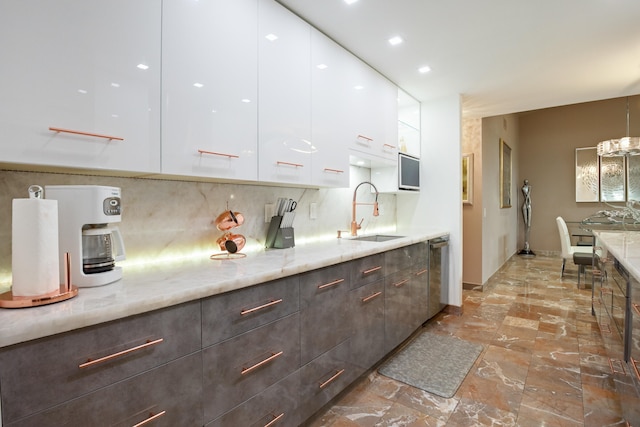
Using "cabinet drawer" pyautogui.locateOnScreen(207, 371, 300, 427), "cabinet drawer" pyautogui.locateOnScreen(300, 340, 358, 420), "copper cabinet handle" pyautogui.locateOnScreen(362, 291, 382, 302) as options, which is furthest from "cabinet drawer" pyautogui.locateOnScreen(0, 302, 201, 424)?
"copper cabinet handle" pyautogui.locateOnScreen(362, 291, 382, 302)

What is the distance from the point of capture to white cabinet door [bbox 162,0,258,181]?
1.40 meters

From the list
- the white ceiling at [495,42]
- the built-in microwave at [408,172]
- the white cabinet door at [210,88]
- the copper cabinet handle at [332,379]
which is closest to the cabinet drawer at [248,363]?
the copper cabinet handle at [332,379]

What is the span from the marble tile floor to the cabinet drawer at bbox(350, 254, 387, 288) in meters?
0.72

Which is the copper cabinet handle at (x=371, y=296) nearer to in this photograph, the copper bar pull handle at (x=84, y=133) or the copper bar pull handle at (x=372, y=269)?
the copper bar pull handle at (x=372, y=269)

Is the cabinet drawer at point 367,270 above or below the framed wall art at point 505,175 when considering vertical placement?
below

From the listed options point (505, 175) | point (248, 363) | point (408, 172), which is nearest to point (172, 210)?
Result: point (248, 363)

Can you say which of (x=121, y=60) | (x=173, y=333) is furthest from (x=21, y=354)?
(x=121, y=60)

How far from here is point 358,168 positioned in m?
3.28

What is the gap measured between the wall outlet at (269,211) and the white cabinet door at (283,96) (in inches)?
14.1

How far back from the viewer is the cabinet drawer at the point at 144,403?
2.91 ft

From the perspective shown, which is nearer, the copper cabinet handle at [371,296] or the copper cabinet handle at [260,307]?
the copper cabinet handle at [260,307]

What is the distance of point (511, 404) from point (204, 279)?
198cm

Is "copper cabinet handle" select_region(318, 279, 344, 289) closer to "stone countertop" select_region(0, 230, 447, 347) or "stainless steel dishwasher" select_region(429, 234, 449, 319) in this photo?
"stone countertop" select_region(0, 230, 447, 347)

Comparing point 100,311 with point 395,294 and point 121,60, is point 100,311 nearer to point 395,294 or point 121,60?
point 121,60
